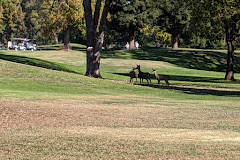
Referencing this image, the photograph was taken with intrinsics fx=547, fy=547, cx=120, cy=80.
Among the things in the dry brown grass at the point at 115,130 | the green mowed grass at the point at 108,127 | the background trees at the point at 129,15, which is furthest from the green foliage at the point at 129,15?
the dry brown grass at the point at 115,130

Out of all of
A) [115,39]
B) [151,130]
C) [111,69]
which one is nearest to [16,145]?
[151,130]

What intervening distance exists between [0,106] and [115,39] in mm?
116233

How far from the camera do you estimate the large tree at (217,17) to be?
40.4 metres

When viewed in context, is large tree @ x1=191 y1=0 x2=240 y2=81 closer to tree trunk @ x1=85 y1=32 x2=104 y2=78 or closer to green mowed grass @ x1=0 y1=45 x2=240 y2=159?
tree trunk @ x1=85 y1=32 x2=104 y2=78

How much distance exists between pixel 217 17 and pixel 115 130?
31.9m

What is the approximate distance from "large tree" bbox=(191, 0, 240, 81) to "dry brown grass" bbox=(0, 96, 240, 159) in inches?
713

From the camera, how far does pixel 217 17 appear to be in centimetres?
4472

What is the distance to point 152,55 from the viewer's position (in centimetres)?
8694

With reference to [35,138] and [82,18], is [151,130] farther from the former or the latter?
[82,18]

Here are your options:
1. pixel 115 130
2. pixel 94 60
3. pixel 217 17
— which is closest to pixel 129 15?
pixel 217 17

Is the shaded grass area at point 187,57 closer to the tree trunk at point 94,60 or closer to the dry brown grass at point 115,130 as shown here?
the tree trunk at point 94,60

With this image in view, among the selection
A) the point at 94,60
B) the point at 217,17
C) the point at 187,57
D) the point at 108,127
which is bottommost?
the point at 187,57

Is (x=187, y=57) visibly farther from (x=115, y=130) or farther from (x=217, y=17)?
(x=115, y=130)

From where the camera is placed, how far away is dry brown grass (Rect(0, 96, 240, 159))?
423 inches
